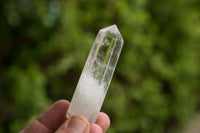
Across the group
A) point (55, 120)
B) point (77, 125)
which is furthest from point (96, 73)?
point (55, 120)

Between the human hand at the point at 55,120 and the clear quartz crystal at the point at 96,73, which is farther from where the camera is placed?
the human hand at the point at 55,120

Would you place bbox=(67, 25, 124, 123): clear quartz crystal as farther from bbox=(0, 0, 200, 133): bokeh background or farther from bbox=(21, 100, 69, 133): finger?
bbox=(0, 0, 200, 133): bokeh background

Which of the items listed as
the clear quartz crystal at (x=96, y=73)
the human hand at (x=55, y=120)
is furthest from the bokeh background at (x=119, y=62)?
the clear quartz crystal at (x=96, y=73)

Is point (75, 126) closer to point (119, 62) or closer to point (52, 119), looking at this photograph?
point (52, 119)

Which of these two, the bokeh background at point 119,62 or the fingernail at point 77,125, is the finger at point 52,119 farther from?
the bokeh background at point 119,62

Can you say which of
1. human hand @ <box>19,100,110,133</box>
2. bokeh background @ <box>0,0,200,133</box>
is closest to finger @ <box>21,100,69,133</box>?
human hand @ <box>19,100,110,133</box>

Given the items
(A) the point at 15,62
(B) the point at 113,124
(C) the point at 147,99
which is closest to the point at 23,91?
(A) the point at 15,62
